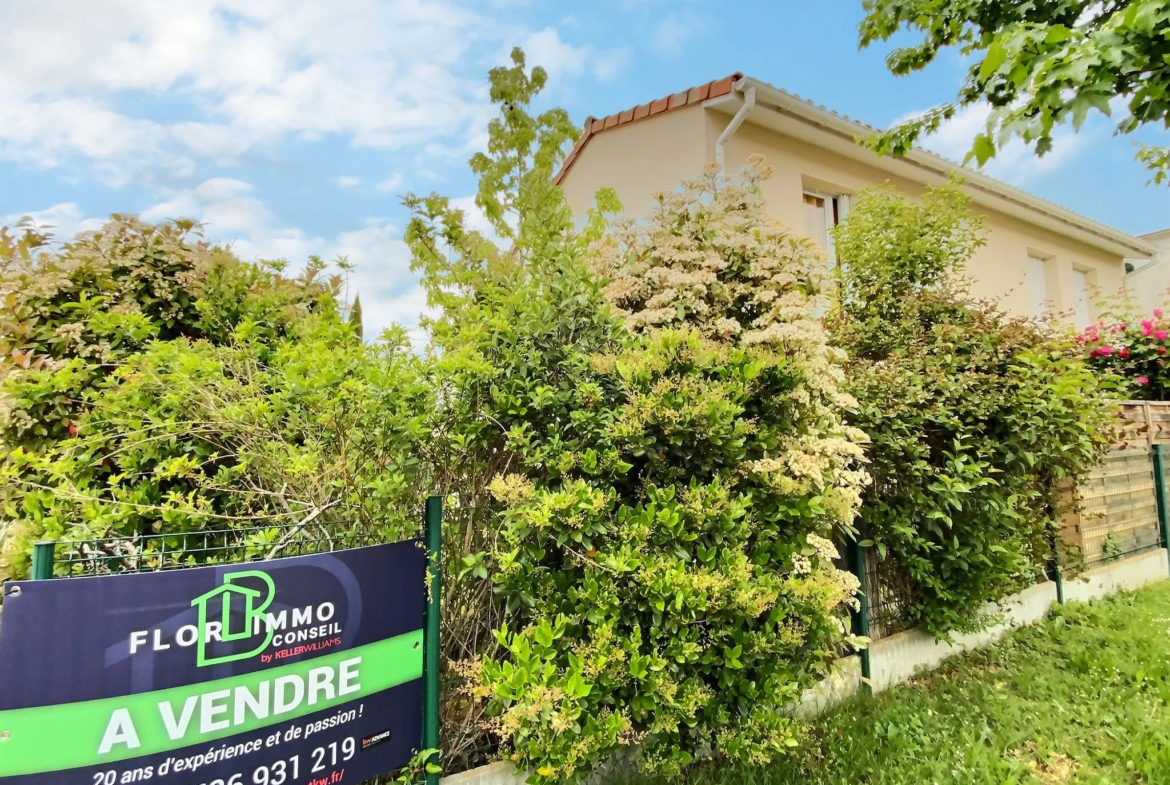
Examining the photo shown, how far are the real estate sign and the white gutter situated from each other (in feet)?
20.8

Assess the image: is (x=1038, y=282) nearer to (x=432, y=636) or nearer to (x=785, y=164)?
(x=785, y=164)

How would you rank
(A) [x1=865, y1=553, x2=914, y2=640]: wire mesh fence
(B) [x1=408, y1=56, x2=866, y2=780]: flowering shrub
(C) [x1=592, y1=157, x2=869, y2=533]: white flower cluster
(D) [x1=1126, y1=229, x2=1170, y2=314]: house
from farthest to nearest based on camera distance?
(D) [x1=1126, y1=229, x2=1170, y2=314]: house
(A) [x1=865, y1=553, x2=914, y2=640]: wire mesh fence
(C) [x1=592, y1=157, x2=869, y2=533]: white flower cluster
(B) [x1=408, y1=56, x2=866, y2=780]: flowering shrub

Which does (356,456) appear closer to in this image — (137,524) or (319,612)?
(319,612)

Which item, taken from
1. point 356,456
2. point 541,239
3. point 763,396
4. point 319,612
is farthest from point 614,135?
point 319,612

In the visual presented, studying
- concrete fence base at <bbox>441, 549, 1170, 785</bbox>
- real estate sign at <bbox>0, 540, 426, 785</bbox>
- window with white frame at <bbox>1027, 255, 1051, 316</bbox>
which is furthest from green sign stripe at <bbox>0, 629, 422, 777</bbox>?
window with white frame at <bbox>1027, 255, 1051, 316</bbox>

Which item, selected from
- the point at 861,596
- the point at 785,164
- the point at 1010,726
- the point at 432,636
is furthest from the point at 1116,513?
the point at 432,636

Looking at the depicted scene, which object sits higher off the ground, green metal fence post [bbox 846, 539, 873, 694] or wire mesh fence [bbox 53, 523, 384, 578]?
wire mesh fence [bbox 53, 523, 384, 578]

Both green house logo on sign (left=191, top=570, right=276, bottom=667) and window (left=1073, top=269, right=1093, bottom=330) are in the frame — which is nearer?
green house logo on sign (left=191, top=570, right=276, bottom=667)

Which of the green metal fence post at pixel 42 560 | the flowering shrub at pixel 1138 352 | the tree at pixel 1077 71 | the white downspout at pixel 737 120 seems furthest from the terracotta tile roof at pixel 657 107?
the flowering shrub at pixel 1138 352

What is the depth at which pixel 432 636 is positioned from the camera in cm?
262

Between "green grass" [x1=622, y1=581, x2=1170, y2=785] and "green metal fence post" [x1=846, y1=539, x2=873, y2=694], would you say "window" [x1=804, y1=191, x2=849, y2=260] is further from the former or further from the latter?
"green grass" [x1=622, y1=581, x2=1170, y2=785]

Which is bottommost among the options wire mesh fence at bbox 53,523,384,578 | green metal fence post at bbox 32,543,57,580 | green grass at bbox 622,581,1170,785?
green grass at bbox 622,581,1170,785

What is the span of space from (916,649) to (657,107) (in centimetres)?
667

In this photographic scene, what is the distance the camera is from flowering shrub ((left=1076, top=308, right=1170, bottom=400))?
945 cm
